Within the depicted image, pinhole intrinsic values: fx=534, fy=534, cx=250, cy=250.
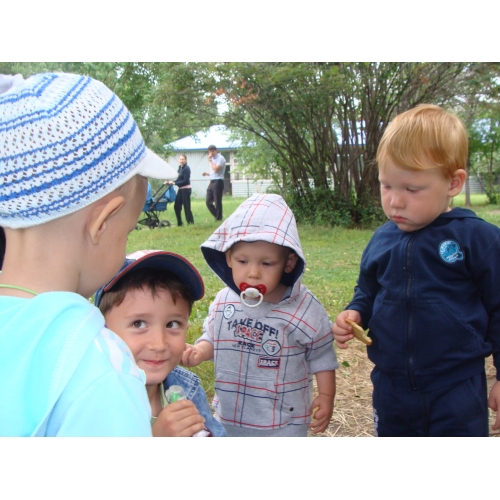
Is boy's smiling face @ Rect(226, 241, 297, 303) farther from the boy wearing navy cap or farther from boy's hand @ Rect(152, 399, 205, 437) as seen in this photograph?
boy's hand @ Rect(152, 399, 205, 437)

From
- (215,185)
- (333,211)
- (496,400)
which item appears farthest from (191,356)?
(215,185)

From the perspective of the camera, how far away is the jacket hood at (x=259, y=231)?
1817 millimetres

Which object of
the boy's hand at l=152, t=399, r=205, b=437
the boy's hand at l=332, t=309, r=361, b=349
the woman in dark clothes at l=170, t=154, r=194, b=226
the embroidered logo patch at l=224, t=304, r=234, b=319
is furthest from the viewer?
the woman in dark clothes at l=170, t=154, r=194, b=226

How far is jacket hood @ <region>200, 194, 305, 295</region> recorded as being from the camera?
1817mm

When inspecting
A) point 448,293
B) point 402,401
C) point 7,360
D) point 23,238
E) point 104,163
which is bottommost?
point 402,401

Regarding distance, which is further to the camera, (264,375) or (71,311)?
(264,375)

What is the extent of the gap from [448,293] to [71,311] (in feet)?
4.05

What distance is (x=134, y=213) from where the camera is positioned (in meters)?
1.00

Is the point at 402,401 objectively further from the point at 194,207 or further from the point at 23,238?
the point at 194,207

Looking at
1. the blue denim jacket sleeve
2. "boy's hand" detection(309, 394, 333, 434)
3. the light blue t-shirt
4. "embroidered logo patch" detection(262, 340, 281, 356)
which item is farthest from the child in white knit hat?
"boy's hand" detection(309, 394, 333, 434)

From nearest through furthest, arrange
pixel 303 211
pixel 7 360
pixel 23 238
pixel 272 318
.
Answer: pixel 7 360 → pixel 23 238 → pixel 272 318 → pixel 303 211

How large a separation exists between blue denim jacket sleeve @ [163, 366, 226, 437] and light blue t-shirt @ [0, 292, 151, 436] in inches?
31.3

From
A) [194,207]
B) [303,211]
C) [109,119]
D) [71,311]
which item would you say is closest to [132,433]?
[71,311]

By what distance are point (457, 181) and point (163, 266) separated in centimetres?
94
